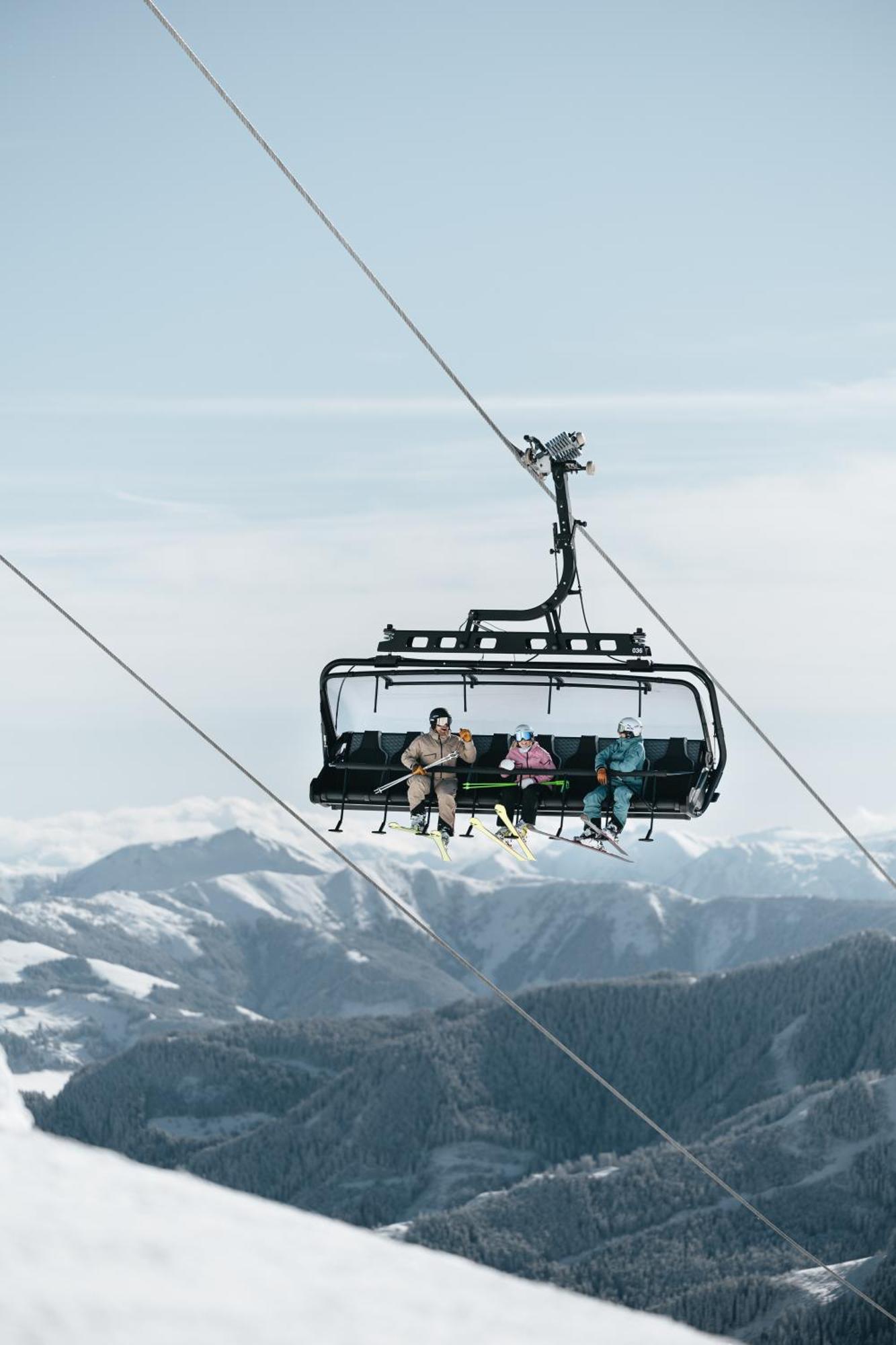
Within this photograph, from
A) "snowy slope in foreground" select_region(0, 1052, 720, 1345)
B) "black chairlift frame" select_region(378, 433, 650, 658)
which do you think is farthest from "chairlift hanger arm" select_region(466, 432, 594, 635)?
"snowy slope in foreground" select_region(0, 1052, 720, 1345)

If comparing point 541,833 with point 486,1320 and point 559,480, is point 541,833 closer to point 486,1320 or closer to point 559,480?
point 559,480

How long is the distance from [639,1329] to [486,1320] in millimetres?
829

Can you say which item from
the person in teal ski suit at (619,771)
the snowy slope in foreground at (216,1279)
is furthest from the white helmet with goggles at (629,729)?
the snowy slope in foreground at (216,1279)

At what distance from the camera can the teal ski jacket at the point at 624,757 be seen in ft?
82.7

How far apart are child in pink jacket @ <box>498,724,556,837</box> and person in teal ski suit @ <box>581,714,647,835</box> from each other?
842mm

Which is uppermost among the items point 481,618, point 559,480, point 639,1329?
point 559,480

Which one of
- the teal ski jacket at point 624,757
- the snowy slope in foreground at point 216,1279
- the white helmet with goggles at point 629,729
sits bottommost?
the snowy slope in foreground at point 216,1279

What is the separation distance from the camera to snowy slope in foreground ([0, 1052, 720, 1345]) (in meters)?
7.57

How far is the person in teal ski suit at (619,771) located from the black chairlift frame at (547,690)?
0.53 feet

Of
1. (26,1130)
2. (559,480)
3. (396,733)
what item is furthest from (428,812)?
(26,1130)

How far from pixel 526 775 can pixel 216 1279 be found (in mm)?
17259

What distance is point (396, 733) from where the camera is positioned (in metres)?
26.3

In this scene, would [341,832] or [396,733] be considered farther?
[396,733]

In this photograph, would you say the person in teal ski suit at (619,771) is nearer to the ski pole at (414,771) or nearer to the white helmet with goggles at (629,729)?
the white helmet with goggles at (629,729)
